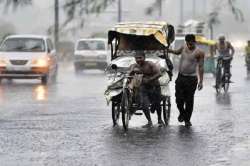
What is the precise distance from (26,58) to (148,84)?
1419cm

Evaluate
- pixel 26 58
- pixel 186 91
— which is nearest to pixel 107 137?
pixel 186 91

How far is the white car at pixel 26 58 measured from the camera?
90.4ft

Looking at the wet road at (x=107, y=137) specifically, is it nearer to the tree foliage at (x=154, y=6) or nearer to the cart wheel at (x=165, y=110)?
the cart wheel at (x=165, y=110)

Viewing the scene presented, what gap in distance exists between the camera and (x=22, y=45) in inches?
1117

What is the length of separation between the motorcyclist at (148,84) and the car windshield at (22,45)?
14.8 m

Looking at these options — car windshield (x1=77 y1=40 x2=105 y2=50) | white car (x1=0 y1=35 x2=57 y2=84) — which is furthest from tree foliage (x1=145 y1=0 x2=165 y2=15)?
car windshield (x1=77 y1=40 x2=105 y2=50)

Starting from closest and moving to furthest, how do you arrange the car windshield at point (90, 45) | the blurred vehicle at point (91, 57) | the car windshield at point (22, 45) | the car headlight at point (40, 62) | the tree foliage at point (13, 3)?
the tree foliage at point (13, 3) < the car headlight at point (40, 62) < the car windshield at point (22, 45) < the blurred vehicle at point (91, 57) < the car windshield at point (90, 45)

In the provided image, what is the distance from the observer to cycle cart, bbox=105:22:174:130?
13586 millimetres

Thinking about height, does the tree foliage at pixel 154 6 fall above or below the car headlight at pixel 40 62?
above

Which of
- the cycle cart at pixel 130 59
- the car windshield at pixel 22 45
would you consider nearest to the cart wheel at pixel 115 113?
the cycle cart at pixel 130 59

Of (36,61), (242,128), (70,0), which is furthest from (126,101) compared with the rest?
(36,61)

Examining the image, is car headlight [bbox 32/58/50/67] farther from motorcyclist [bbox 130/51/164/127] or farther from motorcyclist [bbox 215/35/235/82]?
motorcyclist [bbox 130/51/164/127]

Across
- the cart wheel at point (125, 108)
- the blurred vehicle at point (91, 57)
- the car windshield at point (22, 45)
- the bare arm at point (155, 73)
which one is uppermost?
the bare arm at point (155, 73)

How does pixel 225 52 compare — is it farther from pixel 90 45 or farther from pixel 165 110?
pixel 90 45
